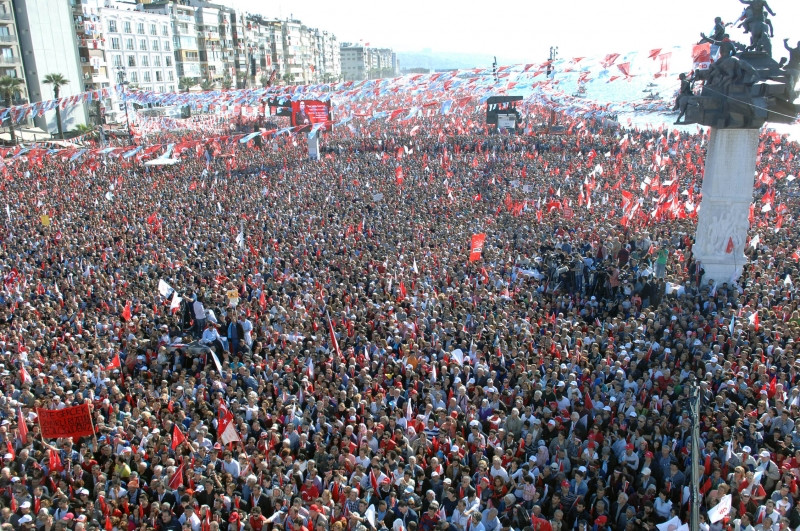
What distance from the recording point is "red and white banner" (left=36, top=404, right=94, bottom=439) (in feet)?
27.7

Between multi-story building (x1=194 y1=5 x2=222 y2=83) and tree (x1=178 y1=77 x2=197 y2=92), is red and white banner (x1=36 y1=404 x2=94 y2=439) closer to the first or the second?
tree (x1=178 y1=77 x2=197 y2=92)

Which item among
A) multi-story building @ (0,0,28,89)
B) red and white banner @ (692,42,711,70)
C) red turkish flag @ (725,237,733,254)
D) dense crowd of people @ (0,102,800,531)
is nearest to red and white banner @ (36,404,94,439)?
dense crowd of people @ (0,102,800,531)

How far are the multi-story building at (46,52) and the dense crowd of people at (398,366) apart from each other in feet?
138

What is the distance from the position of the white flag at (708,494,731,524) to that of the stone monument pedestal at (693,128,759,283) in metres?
11.1

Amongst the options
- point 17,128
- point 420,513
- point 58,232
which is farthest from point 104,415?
point 17,128

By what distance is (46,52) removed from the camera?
60438mm

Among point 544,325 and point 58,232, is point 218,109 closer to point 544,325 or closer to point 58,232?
point 58,232

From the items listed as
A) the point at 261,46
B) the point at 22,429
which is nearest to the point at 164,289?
the point at 22,429

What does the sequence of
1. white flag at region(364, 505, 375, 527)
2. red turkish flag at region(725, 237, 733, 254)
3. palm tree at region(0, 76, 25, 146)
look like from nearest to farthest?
white flag at region(364, 505, 375, 527), red turkish flag at region(725, 237, 733, 254), palm tree at region(0, 76, 25, 146)

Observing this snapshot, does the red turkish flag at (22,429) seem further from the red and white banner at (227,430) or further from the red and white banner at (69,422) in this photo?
the red and white banner at (227,430)

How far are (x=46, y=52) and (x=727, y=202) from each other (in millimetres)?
63728

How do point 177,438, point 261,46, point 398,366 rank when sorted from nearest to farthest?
1. point 177,438
2. point 398,366
3. point 261,46

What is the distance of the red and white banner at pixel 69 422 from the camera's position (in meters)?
8.43

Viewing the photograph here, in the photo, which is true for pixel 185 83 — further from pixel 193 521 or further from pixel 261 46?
pixel 193 521
